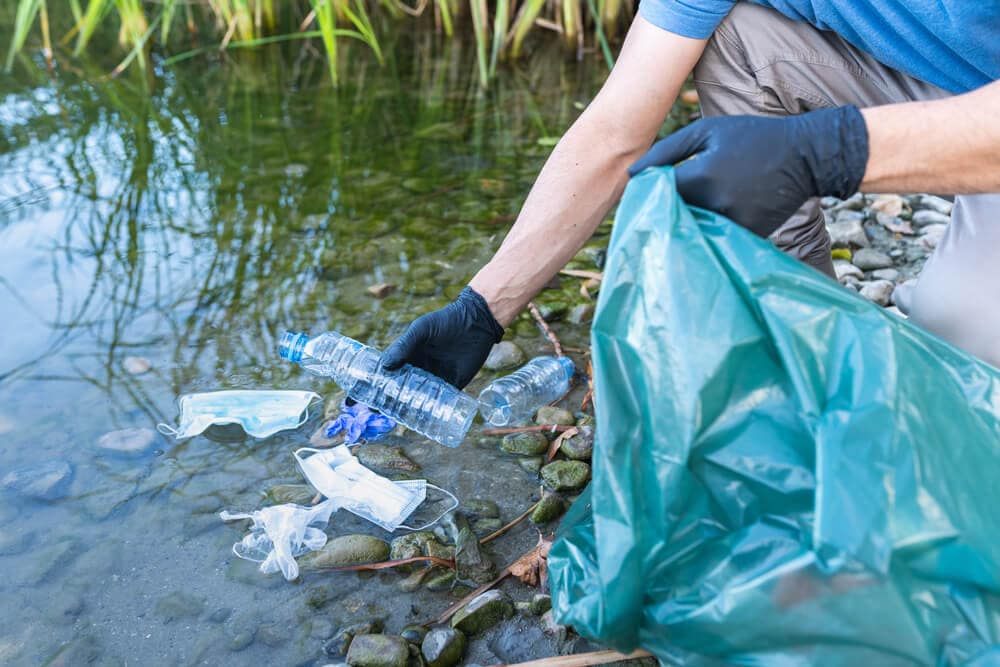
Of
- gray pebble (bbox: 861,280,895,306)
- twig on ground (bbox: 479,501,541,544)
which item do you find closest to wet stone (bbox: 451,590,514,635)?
twig on ground (bbox: 479,501,541,544)

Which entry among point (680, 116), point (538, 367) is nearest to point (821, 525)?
point (538, 367)

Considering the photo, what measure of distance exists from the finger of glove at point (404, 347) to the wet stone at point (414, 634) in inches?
21.5

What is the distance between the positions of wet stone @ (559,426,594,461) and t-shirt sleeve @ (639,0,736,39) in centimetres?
89

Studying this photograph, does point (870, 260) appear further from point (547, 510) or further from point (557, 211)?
point (547, 510)

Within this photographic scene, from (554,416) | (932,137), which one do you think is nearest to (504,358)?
(554,416)

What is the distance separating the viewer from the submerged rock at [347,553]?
66.9 inches

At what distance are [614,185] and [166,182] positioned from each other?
215 centimetres

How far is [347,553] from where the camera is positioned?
1.71 m

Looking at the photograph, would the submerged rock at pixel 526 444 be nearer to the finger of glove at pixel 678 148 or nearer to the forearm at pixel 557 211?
the forearm at pixel 557 211

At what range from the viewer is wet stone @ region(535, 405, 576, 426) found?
209 centimetres

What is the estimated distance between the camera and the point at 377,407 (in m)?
2.09

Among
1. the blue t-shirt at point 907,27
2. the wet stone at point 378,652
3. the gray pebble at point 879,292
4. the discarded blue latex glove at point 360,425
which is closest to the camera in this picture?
the wet stone at point 378,652

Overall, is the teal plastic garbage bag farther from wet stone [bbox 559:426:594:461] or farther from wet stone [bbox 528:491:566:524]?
wet stone [bbox 559:426:594:461]

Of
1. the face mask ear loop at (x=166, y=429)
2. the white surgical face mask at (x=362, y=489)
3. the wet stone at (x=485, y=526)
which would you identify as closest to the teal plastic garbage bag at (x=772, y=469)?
the wet stone at (x=485, y=526)
